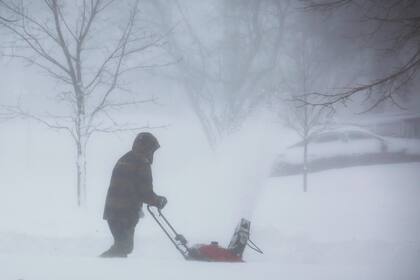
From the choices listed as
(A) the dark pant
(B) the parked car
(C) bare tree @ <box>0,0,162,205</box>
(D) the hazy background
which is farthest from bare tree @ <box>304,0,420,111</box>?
(C) bare tree @ <box>0,0,162,205</box>

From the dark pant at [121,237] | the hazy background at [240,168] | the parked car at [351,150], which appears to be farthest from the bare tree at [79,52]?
the parked car at [351,150]

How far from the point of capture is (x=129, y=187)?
16.5 ft

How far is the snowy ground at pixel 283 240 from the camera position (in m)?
4.07

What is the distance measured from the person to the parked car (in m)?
8.68

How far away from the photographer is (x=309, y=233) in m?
8.47

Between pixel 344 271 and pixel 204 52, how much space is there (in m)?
12.2

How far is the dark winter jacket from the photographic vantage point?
5016mm

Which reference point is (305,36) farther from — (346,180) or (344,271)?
(344,271)

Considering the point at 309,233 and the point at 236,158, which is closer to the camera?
the point at 309,233

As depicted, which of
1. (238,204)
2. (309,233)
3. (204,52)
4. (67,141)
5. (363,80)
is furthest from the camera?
(363,80)

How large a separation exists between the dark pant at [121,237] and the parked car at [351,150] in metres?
8.66

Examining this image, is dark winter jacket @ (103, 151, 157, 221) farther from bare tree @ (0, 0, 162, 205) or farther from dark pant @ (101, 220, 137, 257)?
bare tree @ (0, 0, 162, 205)

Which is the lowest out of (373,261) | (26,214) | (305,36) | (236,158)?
(373,261)

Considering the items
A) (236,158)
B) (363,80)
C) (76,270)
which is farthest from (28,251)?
(363,80)
